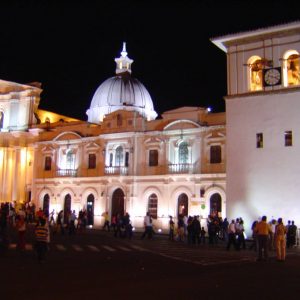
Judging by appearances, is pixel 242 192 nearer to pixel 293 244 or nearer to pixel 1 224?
pixel 293 244

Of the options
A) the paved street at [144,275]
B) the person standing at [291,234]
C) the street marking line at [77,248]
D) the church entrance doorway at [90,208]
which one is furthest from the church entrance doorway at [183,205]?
the paved street at [144,275]

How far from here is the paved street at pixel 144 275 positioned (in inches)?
447

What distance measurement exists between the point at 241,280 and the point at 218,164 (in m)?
24.7

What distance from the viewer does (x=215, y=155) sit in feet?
126

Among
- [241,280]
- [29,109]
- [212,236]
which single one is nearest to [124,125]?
[29,109]

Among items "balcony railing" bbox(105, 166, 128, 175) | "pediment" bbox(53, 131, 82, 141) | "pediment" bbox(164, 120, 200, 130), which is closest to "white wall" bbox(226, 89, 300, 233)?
"pediment" bbox(164, 120, 200, 130)

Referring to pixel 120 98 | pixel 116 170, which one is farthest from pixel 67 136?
pixel 120 98

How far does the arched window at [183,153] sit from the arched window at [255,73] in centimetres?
983

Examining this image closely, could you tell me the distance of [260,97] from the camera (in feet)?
101

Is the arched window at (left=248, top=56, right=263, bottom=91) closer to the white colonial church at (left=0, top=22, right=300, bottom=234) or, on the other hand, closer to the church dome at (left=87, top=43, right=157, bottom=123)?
the white colonial church at (left=0, top=22, right=300, bottom=234)

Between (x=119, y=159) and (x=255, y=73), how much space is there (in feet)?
53.3

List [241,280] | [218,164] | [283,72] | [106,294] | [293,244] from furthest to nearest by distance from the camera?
[218,164] < [283,72] < [293,244] < [241,280] < [106,294]

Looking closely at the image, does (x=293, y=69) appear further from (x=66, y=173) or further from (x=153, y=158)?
(x=66, y=173)

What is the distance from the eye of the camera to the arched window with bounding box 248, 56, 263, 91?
1235 inches
